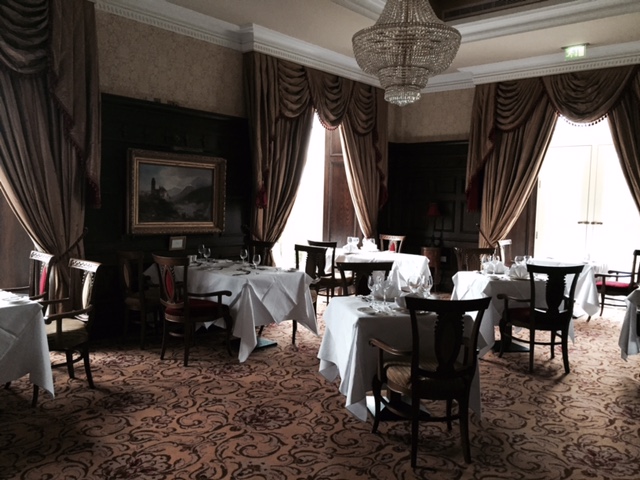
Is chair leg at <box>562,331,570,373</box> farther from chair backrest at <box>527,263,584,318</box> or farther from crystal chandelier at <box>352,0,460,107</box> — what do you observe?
crystal chandelier at <box>352,0,460,107</box>

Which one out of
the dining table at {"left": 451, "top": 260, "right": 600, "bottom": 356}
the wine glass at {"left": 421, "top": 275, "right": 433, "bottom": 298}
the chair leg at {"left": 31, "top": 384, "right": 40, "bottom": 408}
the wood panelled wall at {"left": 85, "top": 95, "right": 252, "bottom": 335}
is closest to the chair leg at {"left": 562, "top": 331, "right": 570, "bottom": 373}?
the dining table at {"left": 451, "top": 260, "right": 600, "bottom": 356}

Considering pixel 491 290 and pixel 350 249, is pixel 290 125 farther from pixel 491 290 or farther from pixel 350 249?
pixel 491 290

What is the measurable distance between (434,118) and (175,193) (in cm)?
521

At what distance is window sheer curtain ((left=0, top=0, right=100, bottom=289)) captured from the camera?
493cm

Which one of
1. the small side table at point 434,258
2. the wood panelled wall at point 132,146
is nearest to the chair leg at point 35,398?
the wood panelled wall at point 132,146

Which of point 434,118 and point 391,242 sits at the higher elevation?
point 434,118

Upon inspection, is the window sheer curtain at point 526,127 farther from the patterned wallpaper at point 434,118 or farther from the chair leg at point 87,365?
the chair leg at point 87,365

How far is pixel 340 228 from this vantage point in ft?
30.7

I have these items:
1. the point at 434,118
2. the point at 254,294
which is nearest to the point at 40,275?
the point at 254,294

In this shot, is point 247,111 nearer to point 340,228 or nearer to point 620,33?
point 340,228

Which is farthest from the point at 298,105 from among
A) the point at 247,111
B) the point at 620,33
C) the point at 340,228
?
the point at 620,33

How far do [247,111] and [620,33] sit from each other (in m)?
4.86

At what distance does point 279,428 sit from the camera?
3717 millimetres

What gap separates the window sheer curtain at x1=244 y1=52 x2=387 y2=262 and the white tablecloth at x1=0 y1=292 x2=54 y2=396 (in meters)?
3.76
